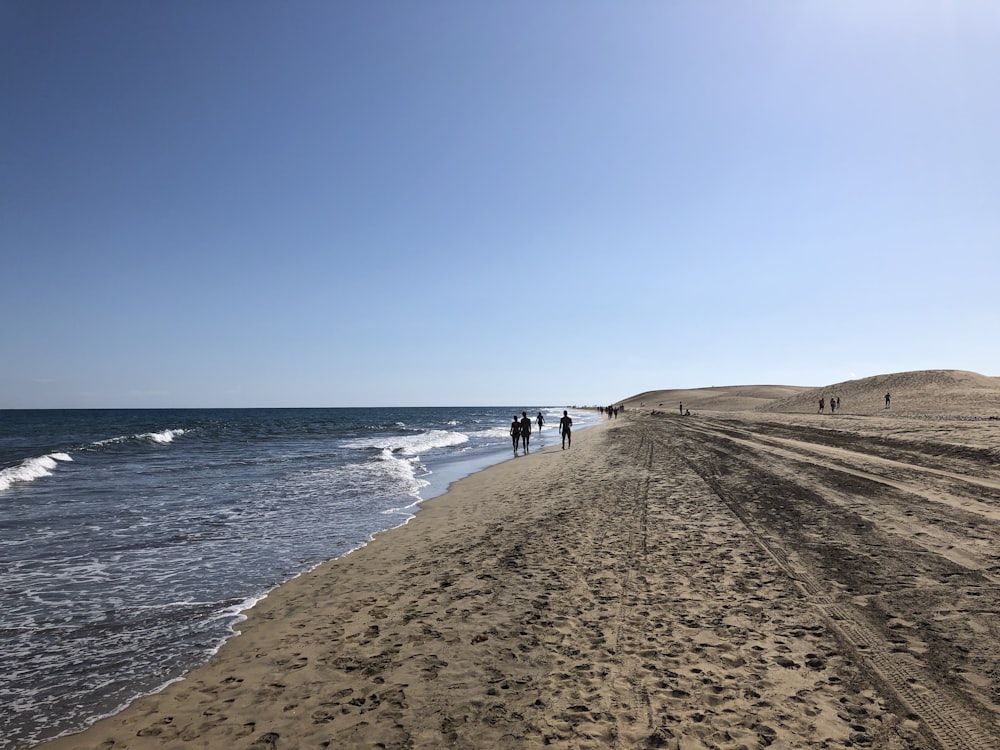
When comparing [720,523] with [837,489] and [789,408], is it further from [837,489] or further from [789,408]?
[789,408]

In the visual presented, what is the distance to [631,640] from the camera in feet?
18.5

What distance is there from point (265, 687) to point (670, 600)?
4831mm

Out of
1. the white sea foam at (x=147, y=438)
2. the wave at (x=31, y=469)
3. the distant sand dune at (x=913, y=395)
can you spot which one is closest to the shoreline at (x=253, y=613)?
the wave at (x=31, y=469)

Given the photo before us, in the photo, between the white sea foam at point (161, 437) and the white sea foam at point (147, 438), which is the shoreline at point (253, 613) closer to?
the white sea foam at point (147, 438)

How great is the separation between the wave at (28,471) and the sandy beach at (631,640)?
22.1 meters

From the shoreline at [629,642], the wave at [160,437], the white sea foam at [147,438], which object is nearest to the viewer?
the shoreline at [629,642]

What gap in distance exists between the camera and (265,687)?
17.2ft

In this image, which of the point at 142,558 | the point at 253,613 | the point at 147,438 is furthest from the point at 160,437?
the point at 253,613

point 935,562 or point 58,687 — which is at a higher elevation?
point 935,562

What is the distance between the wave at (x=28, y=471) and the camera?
2280 centimetres

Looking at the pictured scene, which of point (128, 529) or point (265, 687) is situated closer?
point (265, 687)

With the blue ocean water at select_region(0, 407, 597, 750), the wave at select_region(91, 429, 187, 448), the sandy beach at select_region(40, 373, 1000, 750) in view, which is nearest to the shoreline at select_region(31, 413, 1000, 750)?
the sandy beach at select_region(40, 373, 1000, 750)

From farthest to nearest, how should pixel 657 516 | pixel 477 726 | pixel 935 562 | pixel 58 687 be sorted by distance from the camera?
pixel 657 516, pixel 935 562, pixel 58 687, pixel 477 726

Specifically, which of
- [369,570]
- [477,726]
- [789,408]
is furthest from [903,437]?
[789,408]
